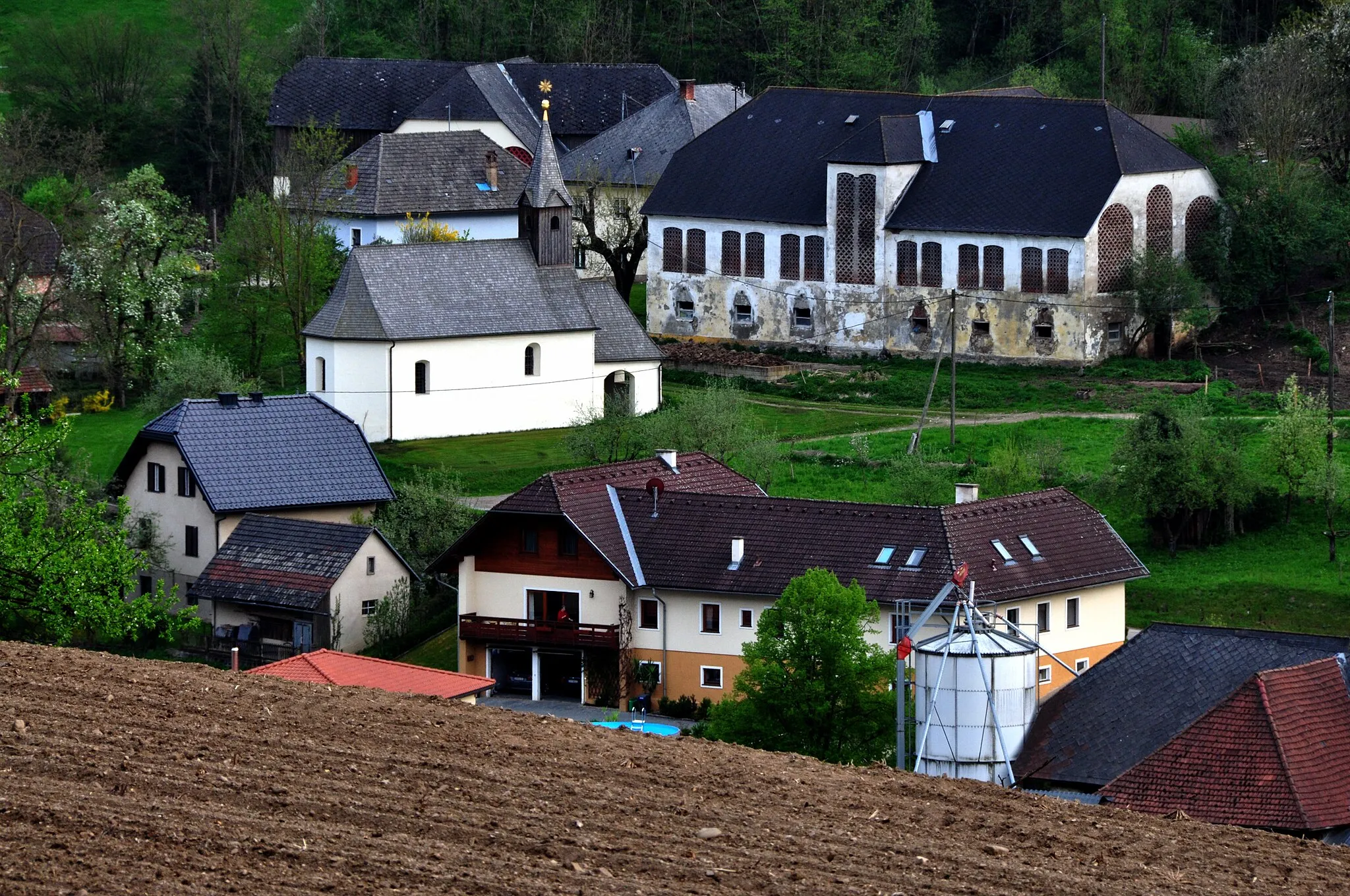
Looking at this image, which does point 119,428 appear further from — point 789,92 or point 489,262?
point 789,92

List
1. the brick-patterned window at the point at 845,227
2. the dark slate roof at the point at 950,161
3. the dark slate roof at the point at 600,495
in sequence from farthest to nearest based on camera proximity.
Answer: the brick-patterned window at the point at 845,227 < the dark slate roof at the point at 950,161 < the dark slate roof at the point at 600,495

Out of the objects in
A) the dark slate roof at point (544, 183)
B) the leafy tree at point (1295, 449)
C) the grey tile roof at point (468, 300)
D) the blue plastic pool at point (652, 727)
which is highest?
the dark slate roof at point (544, 183)

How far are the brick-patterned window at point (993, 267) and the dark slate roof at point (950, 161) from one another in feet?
2.32

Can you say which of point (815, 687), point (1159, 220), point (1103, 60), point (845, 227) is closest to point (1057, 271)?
point (1159, 220)

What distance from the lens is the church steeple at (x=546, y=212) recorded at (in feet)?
235

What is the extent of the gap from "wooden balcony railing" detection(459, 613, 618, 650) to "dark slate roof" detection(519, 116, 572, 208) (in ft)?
69.1

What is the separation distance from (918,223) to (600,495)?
22.9 metres

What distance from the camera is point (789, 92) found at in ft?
262

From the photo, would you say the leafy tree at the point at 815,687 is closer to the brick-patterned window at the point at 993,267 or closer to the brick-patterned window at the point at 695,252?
the brick-patterned window at the point at 993,267

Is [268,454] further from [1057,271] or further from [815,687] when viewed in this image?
[1057,271]

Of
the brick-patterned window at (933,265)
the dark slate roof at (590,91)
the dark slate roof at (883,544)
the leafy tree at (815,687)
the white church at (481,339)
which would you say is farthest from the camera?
the dark slate roof at (590,91)

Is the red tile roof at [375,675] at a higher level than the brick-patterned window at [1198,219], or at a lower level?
lower

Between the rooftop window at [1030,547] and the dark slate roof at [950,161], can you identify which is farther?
the dark slate roof at [950,161]

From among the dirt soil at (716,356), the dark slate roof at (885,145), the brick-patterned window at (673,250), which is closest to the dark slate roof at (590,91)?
the brick-patterned window at (673,250)
